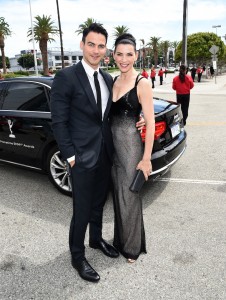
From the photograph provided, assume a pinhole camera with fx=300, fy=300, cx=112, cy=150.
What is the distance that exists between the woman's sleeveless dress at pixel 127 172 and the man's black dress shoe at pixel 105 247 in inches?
2.3

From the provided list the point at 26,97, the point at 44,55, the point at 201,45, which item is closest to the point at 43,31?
the point at 44,55

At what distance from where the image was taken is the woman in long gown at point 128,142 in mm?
2354

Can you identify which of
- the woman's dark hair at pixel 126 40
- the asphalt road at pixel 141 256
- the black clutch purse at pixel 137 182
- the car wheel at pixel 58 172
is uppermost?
the woman's dark hair at pixel 126 40

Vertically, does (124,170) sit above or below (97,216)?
above

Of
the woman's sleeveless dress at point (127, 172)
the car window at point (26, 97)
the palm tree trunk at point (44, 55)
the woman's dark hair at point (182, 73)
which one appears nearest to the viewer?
the woman's sleeveless dress at point (127, 172)

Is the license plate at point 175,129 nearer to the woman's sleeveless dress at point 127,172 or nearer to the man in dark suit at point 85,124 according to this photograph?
the woman's sleeveless dress at point 127,172

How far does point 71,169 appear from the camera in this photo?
2.35m

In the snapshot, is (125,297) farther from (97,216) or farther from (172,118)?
(172,118)

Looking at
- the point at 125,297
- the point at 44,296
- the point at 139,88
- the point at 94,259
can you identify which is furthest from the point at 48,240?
the point at 139,88

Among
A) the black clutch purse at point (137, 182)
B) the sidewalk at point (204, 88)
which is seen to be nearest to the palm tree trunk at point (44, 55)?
the sidewalk at point (204, 88)

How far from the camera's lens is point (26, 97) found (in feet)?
14.0

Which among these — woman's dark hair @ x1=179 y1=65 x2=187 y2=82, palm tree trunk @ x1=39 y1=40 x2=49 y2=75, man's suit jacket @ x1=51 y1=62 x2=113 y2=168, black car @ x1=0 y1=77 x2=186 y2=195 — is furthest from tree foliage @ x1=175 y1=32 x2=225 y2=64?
man's suit jacket @ x1=51 y1=62 x2=113 y2=168

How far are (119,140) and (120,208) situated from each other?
2.10 ft

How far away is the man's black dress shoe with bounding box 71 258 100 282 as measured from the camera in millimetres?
2510
